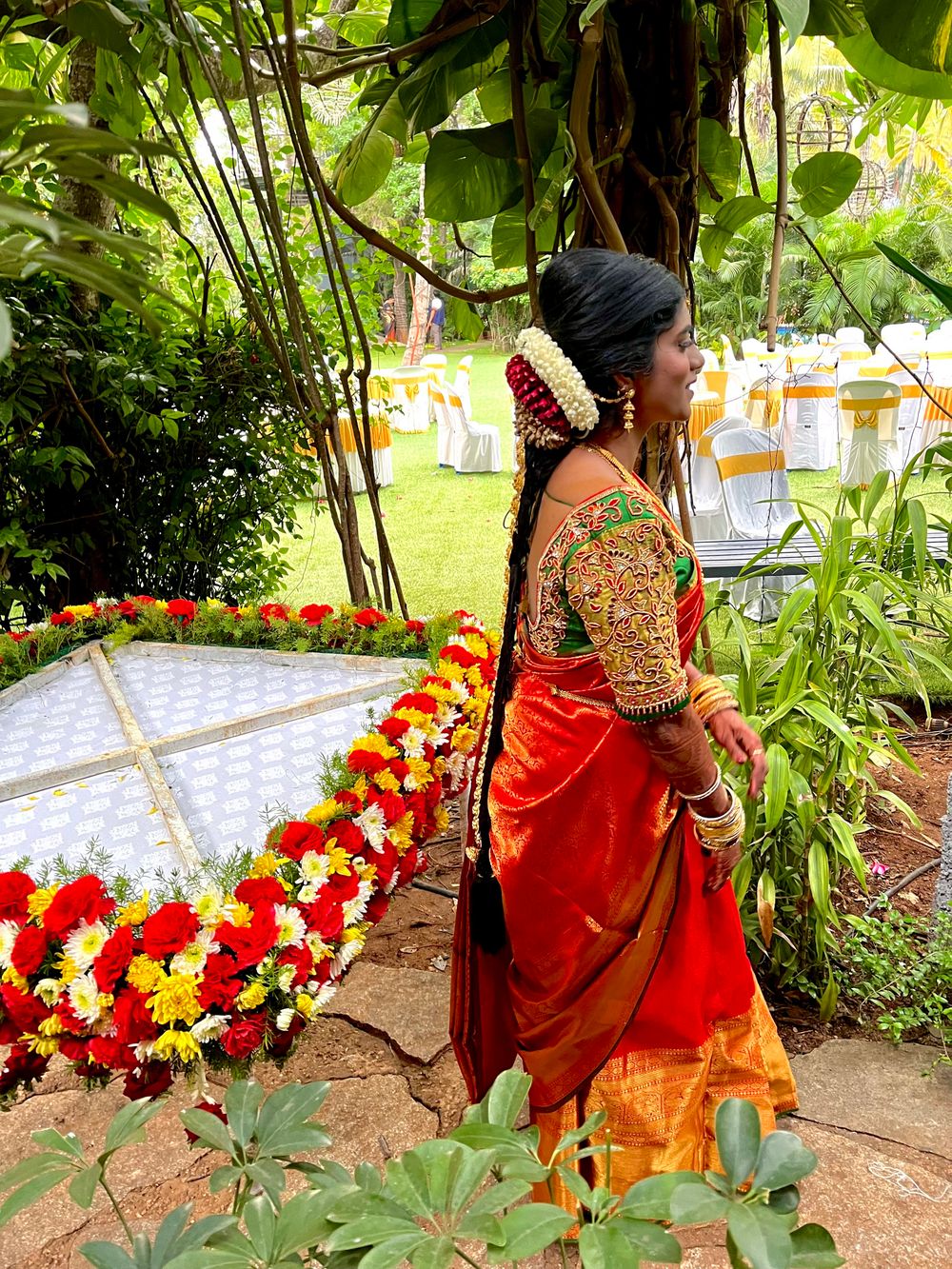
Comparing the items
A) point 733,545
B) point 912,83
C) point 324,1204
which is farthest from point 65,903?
point 733,545

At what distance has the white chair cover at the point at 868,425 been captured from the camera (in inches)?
253

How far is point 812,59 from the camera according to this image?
19297 millimetres

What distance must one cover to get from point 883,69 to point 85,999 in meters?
2.14

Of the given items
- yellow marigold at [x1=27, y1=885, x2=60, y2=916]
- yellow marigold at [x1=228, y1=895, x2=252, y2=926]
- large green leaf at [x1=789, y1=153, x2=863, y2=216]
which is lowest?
yellow marigold at [x1=228, y1=895, x2=252, y2=926]

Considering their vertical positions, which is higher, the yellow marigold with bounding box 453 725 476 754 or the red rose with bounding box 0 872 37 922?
the red rose with bounding box 0 872 37 922

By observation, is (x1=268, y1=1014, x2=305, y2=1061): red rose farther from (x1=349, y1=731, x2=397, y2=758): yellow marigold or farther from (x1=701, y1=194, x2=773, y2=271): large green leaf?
(x1=701, y1=194, x2=773, y2=271): large green leaf

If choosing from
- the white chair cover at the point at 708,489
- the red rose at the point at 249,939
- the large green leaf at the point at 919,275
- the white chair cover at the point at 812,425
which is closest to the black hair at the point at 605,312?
the large green leaf at the point at 919,275

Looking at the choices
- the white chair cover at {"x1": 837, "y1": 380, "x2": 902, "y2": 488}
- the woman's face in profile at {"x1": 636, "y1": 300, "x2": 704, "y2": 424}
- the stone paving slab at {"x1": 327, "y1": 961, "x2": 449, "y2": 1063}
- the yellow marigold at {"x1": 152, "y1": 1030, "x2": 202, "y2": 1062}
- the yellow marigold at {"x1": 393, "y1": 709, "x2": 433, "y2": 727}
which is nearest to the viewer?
the yellow marigold at {"x1": 152, "y1": 1030, "x2": 202, "y2": 1062}

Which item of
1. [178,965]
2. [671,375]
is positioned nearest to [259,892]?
[178,965]

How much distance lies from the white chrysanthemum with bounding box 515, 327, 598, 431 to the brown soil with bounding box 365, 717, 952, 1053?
1395mm

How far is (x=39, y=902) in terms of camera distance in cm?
140

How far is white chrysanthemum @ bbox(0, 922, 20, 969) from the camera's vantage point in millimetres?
1370

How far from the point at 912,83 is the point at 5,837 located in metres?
2.15

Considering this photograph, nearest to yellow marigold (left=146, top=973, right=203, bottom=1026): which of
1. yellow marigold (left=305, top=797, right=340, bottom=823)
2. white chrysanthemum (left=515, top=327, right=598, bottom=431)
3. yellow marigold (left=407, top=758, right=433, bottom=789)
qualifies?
yellow marigold (left=305, top=797, right=340, bottom=823)
